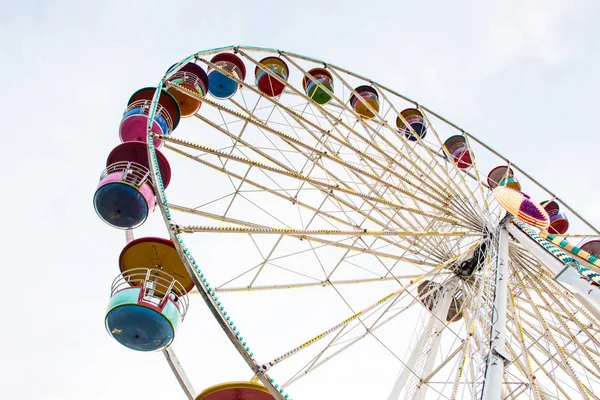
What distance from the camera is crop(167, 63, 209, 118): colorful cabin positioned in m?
9.79

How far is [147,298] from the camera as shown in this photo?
596 cm

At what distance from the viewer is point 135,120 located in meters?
8.49

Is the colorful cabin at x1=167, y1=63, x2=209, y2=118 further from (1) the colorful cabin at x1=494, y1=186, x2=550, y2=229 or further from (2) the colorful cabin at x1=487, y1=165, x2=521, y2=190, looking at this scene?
(2) the colorful cabin at x1=487, y1=165, x2=521, y2=190

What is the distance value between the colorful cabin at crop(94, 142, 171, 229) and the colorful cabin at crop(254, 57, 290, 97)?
4.63 metres

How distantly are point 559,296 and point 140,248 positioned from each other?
7.14 meters

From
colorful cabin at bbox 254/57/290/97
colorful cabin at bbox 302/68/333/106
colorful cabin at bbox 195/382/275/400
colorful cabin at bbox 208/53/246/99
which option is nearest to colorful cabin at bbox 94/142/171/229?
colorful cabin at bbox 195/382/275/400

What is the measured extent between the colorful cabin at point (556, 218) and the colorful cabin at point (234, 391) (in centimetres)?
968

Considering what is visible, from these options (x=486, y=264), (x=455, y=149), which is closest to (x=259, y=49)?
(x=455, y=149)

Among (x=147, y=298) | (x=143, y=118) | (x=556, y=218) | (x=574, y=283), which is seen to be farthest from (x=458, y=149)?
(x=147, y=298)

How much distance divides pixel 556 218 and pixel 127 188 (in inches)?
402

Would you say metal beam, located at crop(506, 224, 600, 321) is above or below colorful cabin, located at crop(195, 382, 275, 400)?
below

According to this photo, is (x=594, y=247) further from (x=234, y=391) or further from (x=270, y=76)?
(x=234, y=391)

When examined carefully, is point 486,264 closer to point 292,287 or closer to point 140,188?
point 292,287

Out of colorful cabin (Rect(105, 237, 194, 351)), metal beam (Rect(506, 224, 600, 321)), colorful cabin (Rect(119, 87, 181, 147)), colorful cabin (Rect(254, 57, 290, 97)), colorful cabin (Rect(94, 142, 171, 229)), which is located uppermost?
colorful cabin (Rect(254, 57, 290, 97))
